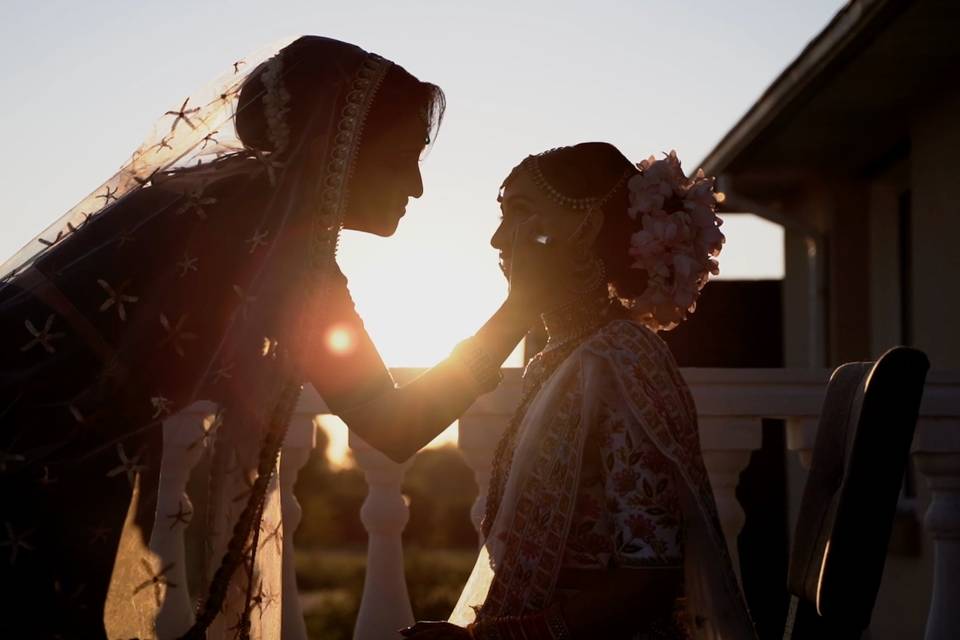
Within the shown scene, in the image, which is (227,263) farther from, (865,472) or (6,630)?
(865,472)

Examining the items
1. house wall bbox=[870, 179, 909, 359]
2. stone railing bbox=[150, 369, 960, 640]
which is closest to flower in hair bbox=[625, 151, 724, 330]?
stone railing bbox=[150, 369, 960, 640]

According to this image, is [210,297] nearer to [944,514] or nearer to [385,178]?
[385,178]

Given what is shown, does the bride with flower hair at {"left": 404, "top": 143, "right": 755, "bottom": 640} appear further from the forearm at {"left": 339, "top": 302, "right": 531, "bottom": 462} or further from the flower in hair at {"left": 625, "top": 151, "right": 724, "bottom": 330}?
the forearm at {"left": 339, "top": 302, "right": 531, "bottom": 462}

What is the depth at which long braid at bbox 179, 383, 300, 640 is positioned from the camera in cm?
284

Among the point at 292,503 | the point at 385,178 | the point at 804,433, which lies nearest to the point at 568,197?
the point at 385,178

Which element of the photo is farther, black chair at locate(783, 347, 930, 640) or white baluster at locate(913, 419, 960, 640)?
white baluster at locate(913, 419, 960, 640)

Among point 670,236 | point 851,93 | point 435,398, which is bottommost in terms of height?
point 435,398

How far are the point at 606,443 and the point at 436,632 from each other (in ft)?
1.69

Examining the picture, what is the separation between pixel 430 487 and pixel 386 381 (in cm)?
1366

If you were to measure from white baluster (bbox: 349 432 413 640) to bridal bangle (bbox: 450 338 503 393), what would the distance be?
1.59 meters

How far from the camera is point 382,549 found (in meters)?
4.77

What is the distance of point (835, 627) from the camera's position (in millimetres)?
2680

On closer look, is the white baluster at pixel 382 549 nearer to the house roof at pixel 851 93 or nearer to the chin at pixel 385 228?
the chin at pixel 385 228

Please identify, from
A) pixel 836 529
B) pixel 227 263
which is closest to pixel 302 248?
pixel 227 263
